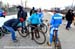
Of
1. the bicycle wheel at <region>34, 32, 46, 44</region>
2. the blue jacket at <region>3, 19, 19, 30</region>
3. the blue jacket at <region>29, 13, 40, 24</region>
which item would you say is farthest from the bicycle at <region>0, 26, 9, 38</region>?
the bicycle wheel at <region>34, 32, 46, 44</region>

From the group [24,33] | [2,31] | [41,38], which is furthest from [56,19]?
[2,31]

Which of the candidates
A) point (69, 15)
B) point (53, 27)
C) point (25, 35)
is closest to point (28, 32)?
point (25, 35)

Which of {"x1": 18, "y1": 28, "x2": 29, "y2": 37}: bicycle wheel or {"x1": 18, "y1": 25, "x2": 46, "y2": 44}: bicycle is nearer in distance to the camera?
{"x1": 18, "y1": 25, "x2": 46, "y2": 44}: bicycle

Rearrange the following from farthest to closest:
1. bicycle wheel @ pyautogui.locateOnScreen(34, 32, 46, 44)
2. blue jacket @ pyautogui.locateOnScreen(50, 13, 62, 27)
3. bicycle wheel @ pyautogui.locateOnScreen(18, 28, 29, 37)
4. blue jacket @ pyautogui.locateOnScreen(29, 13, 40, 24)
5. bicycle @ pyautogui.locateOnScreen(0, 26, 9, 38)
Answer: bicycle wheel @ pyautogui.locateOnScreen(18, 28, 29, 37) → bicycle @ pyautogui.locateOnScreen(0, 26, 9, 38) → blue jacket @ pyautogui.locateOnScreen(29, 13, 40, 24) → bicycle wheel @ pyautogui.locateOnScreen(34, 32, 46, 44) → blue jacket @ pyautogui.locateOnScreen(50, 13, 62, 27)

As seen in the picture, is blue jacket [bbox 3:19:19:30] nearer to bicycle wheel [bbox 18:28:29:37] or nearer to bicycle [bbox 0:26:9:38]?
bicycle [bbox 0:26:9:38]

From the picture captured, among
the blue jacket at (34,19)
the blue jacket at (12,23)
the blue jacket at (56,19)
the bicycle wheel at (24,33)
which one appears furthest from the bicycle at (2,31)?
the blue jacket at (56,19)

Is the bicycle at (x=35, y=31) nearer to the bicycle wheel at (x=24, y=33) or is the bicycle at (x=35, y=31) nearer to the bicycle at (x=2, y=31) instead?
the bicycle wheel at (x=24, y=33)

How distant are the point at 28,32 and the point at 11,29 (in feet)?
5.32

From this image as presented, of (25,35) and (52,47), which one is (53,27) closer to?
(52,47)

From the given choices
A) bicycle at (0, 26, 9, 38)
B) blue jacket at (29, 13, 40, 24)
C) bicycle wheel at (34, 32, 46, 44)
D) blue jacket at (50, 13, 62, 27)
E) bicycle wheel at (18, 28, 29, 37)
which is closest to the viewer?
blue jacket at (50, 13, 62, 27)

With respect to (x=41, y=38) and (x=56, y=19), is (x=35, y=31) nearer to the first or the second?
(x=41, y=38)

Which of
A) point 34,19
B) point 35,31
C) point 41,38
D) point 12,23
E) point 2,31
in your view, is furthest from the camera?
point 2,31

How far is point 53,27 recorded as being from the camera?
26.5ft

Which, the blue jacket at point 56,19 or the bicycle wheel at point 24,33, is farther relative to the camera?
the bicycle wheel at point 24,33
